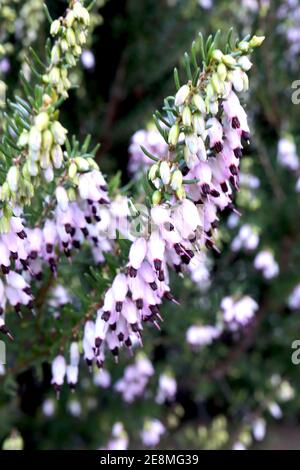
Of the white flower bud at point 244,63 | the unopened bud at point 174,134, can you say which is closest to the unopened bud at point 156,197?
the unopened bud at point 174,134

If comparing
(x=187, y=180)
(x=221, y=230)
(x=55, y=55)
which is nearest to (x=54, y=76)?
(x=55, y=55)

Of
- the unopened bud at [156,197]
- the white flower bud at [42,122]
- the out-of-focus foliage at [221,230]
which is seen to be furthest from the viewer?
the out-of-focus foliage at [221,230]

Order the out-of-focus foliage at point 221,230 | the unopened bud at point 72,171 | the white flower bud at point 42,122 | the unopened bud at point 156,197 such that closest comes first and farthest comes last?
the white flower bud at point 42,122
the unopened bud at point 156,197
the unopened bud at point 72,171
the out-of-focus foliage at point 221,230

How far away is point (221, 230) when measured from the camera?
3373 mm

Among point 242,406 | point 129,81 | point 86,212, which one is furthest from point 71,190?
point 242,406

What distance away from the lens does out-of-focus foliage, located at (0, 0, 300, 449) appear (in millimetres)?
3693

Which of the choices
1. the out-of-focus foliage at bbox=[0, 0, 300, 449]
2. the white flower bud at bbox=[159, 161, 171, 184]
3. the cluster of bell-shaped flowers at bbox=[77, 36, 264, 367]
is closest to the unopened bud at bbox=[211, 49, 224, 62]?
the cluster of bell-shaped flowers at bbox=[77, 36, 264, 367]

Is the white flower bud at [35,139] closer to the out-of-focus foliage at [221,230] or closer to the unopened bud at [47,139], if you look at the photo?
the unopened bud at [47,139]

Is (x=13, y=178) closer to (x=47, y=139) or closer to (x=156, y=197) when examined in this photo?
(x=47, y=139)

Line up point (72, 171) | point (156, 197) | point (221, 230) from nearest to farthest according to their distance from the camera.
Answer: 1. point (156, 197)
2. point (72, 171)
3. point (221, 230)

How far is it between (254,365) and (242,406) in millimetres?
309

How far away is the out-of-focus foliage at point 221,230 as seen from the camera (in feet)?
12.1

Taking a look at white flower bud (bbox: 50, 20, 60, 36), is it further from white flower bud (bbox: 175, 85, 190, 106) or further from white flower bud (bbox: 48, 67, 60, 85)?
white flower bud (bbox: 175, 85, 190, 106)
